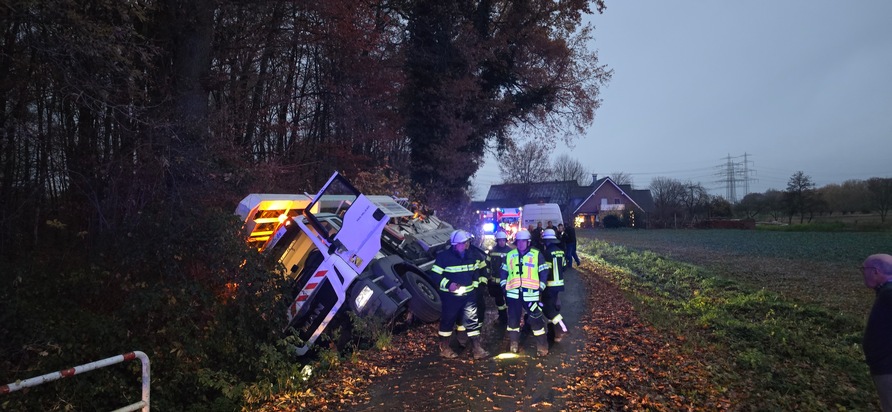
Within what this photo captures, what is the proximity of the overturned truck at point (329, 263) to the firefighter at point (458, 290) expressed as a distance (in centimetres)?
89

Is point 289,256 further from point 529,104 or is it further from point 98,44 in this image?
point 529,104

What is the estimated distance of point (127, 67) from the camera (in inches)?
290

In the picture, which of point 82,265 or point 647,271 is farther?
point 647,271

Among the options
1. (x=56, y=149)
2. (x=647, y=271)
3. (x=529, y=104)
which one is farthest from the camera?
(x=529, y=104)

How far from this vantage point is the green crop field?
18.6ft

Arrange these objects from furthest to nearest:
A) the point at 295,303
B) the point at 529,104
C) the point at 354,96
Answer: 1. the point at 529,104
2. the point at 354,96
3. the point at 295,303

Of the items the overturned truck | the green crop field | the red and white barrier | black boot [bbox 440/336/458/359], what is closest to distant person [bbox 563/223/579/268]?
the green crop field

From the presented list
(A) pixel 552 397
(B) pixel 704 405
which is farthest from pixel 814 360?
(A) pixel 552 397

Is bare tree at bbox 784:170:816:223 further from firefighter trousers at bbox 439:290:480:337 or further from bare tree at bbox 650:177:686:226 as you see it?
firefighter trousers at bbox 439:290:480:337

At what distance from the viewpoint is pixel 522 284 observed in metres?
7.25

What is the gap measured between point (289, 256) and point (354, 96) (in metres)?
8.14

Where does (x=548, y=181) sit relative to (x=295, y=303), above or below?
above

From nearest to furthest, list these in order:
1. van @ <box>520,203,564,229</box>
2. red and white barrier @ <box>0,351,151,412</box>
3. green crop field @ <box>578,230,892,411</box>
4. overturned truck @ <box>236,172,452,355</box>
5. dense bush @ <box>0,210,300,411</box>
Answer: red and white barrier @ <box>0,351,151,412</box> < dense bush @ <box>0,210,300,411</box> < green crop field @ <box>578,230,892,411</box> < overturned truck @ <box>236,172,452,355</box> < van @ <box>520,203,564,229</box>

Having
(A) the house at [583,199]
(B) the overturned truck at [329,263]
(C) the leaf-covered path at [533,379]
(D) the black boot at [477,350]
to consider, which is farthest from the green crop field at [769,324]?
(A) the house at [583,199]
